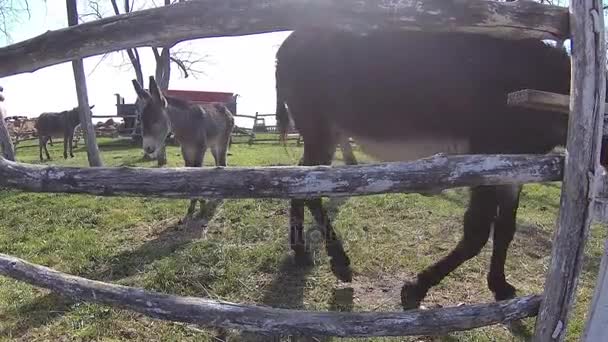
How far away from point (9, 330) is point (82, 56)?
2104 mm

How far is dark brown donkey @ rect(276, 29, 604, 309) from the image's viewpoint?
299 cm

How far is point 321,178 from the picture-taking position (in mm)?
1894

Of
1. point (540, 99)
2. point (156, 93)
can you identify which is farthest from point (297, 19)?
→ point (156, 93)

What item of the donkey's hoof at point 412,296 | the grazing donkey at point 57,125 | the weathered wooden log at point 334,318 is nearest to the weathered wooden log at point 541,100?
the weathered wooden log at point 334,318

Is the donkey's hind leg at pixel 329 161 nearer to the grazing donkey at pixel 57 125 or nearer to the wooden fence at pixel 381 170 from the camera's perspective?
the wooden fence at pixel 381 170

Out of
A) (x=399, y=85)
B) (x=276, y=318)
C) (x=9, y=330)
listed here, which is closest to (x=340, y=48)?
(x=399, y=85)

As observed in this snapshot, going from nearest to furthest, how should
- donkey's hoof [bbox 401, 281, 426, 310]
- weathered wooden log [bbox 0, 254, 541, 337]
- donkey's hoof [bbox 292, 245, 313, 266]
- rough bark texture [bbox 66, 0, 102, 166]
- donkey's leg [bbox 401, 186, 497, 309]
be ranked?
1. weathered wooden log [bbox 0, 254, 541, 337]
2. donkey's leg [bbox 401, 186, 497, 309]
3. donkey's hoof [bbox 401, 281, 426, 310]
4. donkey's hoof [bbox 292, 245, 313, 266]
5. rough bark texture [bbox 66, 0, 102, 166]

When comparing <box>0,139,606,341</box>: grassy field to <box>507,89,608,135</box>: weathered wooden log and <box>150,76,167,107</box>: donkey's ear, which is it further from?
<box>507,89,608,135</box>: weathered wooden log

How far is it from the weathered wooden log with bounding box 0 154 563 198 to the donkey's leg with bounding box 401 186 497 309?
4.15 feet

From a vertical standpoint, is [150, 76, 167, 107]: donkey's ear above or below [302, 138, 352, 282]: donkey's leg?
above

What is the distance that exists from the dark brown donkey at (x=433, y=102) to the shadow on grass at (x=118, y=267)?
5.65 feet

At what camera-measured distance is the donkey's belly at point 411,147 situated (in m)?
3.31

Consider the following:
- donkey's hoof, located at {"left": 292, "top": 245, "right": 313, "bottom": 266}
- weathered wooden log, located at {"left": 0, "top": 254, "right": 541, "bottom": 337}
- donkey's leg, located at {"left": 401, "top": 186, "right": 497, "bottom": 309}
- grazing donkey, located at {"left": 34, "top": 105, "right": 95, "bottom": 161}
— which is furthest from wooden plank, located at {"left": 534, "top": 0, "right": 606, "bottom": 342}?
grazing donkey, located at {"left": 34, "top": 105, "right": 95, "bottom": 161}

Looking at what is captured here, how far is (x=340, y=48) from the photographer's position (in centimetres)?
358
